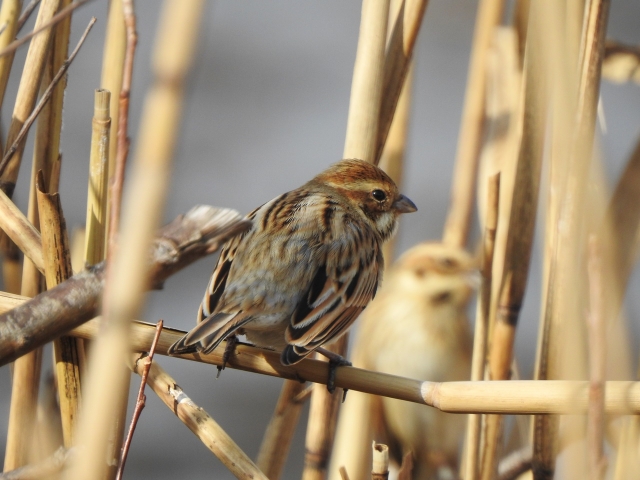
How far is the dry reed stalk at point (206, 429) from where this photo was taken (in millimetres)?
1863

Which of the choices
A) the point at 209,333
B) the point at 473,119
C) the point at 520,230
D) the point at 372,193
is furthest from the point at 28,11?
the point at 473,119

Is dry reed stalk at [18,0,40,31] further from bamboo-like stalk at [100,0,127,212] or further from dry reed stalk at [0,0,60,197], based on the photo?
bamboo-like stalk at [100,0,127,212]

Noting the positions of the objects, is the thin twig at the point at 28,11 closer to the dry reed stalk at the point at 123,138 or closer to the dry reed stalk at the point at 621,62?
the dry reed stalk at the point at 123,138

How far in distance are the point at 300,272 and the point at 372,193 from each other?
1.98ft

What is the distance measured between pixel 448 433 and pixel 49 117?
2353mm

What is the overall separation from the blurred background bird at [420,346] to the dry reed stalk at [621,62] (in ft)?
3.25

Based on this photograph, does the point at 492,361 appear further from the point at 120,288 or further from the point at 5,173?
the point at 120,288

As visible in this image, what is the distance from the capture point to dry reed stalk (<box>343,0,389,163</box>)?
2197 millimetres

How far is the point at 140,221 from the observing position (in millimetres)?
1061

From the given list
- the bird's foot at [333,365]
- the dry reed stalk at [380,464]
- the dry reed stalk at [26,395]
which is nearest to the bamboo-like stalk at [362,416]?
the bird's foot at [333,365]

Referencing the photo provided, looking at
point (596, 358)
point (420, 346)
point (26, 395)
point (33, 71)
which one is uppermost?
point (33, 71)

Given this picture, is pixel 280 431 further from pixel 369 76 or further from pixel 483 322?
pixel 369 76

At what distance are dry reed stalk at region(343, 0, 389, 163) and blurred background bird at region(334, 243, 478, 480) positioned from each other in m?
1.24

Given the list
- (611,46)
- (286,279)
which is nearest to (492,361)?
(286,279)
